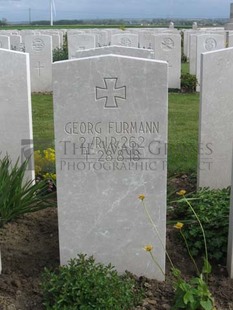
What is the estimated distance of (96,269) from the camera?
10.1ft

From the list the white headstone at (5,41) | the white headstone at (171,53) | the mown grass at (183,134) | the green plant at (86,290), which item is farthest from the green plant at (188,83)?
the green plant at (86,290)

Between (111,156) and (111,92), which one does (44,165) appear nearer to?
(111,156)

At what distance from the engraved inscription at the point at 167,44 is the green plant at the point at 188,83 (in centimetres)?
73

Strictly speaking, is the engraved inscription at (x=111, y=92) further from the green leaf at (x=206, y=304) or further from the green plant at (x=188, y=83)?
the green plant at (x=188, y=83)

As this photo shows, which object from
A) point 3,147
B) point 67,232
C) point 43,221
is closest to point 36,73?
point 3,147


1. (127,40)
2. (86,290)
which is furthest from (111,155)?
(127,40)

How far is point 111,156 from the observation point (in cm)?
316

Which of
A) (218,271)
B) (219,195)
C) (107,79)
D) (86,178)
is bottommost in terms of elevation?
(218,271)

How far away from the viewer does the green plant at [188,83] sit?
35.9 feet

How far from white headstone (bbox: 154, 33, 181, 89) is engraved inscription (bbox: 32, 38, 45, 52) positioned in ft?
7.98

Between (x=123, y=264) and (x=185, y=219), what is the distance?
77 cm

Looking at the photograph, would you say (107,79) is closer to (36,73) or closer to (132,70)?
(132,70)

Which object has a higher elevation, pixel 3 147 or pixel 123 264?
pixel 3 147

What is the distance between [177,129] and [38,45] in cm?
485
